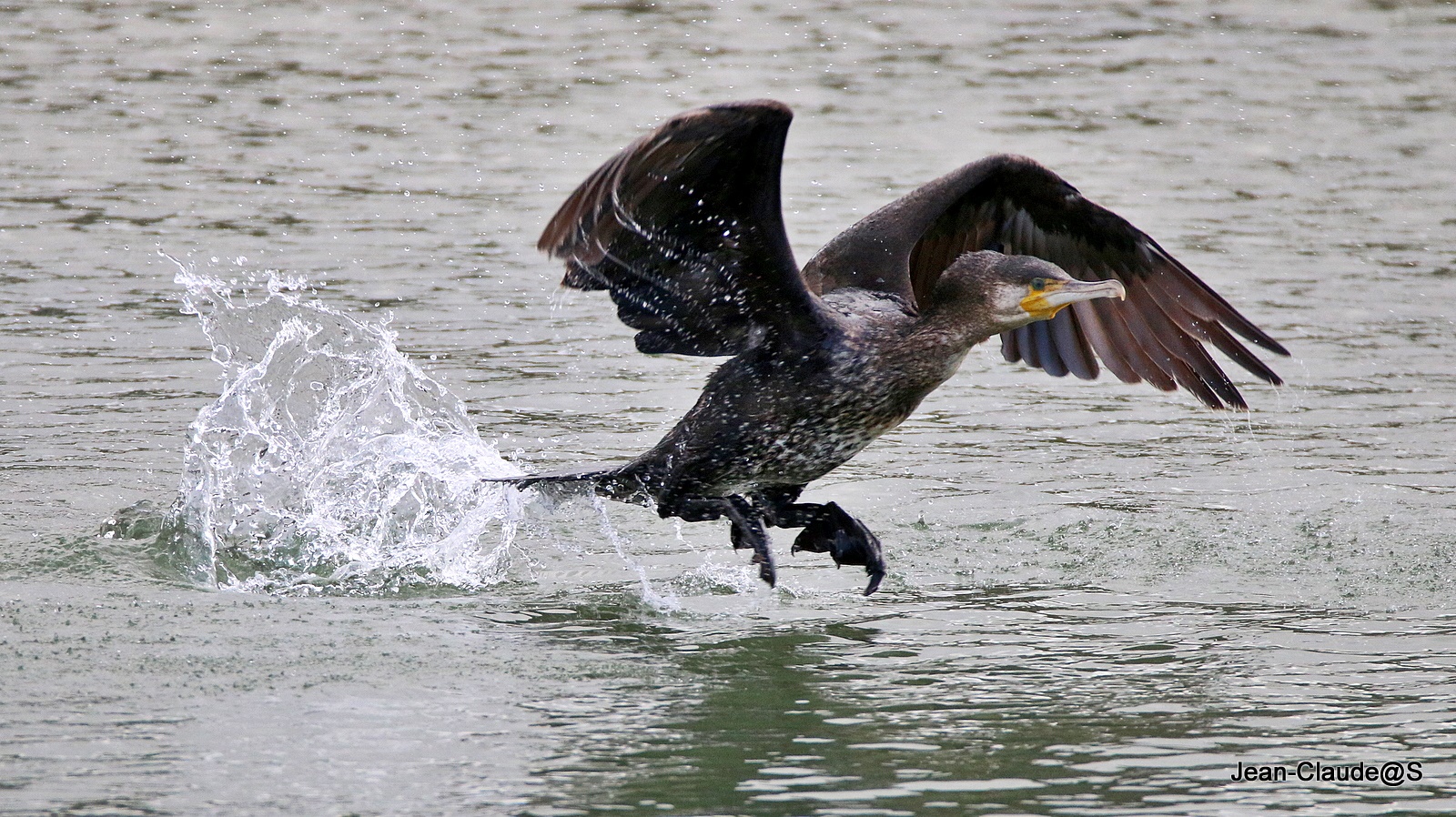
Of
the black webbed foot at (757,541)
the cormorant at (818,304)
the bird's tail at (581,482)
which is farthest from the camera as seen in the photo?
the bird's tail at (581,482)

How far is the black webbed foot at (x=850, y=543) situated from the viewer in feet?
20.2

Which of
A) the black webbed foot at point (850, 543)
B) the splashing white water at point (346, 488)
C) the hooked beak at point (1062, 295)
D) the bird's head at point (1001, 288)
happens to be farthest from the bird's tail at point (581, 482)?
the hooked beak at point (1062, 295)

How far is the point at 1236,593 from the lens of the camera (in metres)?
6.29

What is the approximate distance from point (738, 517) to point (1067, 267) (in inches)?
68.5

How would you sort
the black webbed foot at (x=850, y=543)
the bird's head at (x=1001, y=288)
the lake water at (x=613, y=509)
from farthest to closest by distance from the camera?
1. the black webbed foot at (x=850, y=543)
2. the bird's head at (x=1001, y=288)
3. the lake water at (x=613, y=509)

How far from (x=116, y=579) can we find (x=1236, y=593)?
3563 mm

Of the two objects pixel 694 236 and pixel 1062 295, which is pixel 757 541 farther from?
pixel 1062 295

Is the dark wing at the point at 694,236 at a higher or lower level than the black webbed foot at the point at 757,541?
higher

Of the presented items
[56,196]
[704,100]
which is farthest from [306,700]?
[704,100]

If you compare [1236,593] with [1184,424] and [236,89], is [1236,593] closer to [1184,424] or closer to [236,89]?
[1184,424]

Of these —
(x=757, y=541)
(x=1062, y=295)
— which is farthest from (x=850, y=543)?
(x=1062, y=295)

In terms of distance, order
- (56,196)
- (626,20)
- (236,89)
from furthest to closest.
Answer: (626,20) < (236,89) < (56,196)

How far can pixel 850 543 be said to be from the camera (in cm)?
619

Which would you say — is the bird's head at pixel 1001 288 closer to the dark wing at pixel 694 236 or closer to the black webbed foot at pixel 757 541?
the dark wing at pixel 694 236
